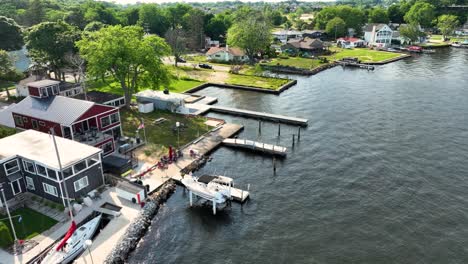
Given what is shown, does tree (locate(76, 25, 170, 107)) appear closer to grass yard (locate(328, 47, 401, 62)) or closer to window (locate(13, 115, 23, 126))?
window (locate(13, 115, 23, 126))

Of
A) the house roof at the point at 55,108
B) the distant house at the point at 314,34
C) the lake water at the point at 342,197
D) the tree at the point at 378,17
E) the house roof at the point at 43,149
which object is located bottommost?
the lake water at the point at 342,197

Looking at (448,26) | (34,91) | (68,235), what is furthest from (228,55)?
(448,26)

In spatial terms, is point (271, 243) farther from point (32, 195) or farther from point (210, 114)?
point (210, 114)

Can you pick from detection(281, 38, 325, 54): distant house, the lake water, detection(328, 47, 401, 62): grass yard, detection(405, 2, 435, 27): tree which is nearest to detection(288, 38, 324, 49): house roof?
detection(281, 38, 325, 54): distant house

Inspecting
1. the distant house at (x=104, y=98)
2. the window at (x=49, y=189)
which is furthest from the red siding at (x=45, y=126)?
the distant house at (x=104, y=98)

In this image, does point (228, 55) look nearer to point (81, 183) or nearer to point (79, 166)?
point (79, 166)

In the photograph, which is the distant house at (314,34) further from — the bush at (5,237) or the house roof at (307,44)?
the bush at (5,237)

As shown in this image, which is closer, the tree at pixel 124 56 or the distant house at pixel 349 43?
the tree at pixel 124 56
